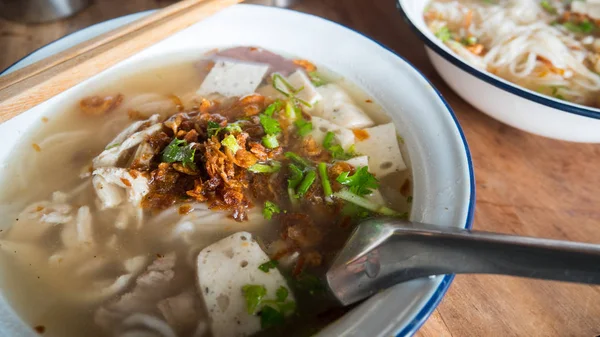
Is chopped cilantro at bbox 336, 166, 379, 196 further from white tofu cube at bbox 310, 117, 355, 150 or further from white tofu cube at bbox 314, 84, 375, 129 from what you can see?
white tofu cube at bbox 314, 84, 375, 129

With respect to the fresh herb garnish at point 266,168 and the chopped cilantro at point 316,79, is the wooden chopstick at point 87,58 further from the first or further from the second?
the fresh herb garnish at point 266,168

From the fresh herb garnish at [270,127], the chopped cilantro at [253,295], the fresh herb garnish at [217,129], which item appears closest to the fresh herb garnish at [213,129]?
the fresh herb garnish at [217,129]

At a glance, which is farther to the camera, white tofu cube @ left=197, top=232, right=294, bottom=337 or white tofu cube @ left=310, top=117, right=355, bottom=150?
white tofu cube @ left=310, top=117, right=355, bottom=150

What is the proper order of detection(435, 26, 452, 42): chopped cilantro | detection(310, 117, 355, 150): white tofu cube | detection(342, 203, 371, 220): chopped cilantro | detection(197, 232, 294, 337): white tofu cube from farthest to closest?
detection(435, 26, 452, 42): chopped cilantro, detection(310, 117, 355, 150): white tofu cube, detection(342, 203, 371, 220): chopped cilantro, detection(197, 232, 294, 337): white tofu cube

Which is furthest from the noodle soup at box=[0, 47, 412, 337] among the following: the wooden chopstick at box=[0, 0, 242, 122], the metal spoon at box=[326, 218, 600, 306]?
the wooden chopstick at box=[0, 0, 242, 122]

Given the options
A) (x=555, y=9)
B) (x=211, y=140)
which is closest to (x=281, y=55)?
(x=211, y=140)

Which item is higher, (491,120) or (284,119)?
(284,119)

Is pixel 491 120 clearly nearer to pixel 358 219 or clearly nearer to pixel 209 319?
pixel 358 219
